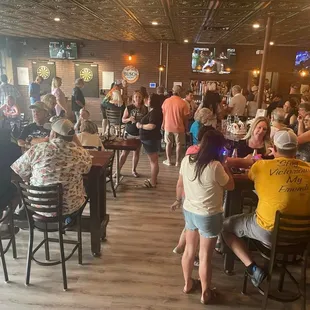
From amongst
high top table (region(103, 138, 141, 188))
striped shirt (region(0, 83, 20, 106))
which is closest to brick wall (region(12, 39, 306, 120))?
striped shirt (region(0, 83, 20, 106))

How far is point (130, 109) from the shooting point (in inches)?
203

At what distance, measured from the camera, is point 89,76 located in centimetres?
1091

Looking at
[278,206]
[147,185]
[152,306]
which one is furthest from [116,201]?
[278,206]

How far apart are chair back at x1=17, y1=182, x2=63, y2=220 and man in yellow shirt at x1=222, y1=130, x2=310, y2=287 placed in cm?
149

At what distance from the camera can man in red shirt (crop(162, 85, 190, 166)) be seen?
20.4 ft

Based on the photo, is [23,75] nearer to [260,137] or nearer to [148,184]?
[148,184]

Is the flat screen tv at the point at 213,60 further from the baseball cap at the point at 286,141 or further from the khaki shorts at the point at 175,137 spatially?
the baseball cap at the point at 286,141

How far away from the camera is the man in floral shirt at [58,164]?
2.54 meters

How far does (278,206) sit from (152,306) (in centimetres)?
128

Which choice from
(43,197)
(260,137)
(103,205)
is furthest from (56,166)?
(260,137)

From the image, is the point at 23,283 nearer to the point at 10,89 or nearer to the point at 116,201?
the point at 116,201

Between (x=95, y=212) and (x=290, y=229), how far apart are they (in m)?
1.78

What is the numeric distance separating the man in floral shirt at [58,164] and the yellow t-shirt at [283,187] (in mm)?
1438

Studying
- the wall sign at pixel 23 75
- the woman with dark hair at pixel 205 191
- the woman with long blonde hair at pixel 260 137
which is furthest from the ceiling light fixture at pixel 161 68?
the woman with dark hair at pixel 205 191
